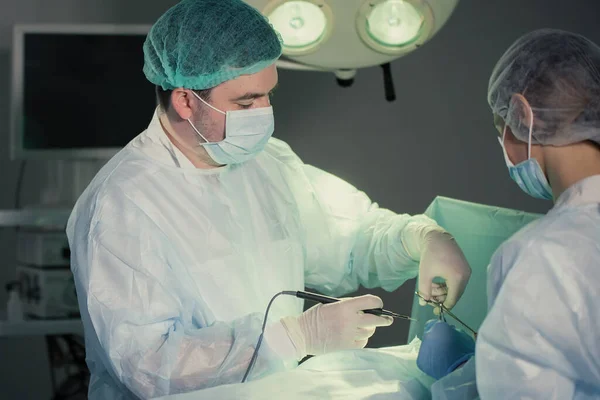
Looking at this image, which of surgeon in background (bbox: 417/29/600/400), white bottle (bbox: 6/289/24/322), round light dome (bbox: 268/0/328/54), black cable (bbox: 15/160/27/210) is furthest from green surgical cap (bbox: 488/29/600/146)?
black cable (bbox: 15/160/27/210)

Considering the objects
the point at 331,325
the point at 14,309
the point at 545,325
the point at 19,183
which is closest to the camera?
the point at 545,325

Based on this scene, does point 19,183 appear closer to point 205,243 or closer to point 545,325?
point 205,243

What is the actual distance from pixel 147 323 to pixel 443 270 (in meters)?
0.61

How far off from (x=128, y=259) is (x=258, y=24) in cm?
56

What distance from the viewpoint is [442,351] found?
142cm

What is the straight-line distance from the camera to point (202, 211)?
66.2 inches

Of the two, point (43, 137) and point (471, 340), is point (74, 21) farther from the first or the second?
point (471, 340)

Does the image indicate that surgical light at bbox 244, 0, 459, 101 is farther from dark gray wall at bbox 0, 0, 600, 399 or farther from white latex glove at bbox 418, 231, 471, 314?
dark gray wall at bbox 0, 0, 600, 399

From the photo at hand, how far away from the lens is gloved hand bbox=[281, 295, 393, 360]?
154 centimetres

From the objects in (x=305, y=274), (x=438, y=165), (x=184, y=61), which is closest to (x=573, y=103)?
(x=184, y=61)

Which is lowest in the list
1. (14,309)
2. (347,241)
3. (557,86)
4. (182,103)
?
(14,309)

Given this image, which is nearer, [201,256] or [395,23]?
[201,256]

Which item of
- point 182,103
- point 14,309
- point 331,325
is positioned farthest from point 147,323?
point 14,309

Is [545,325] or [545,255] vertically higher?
[545,255]
